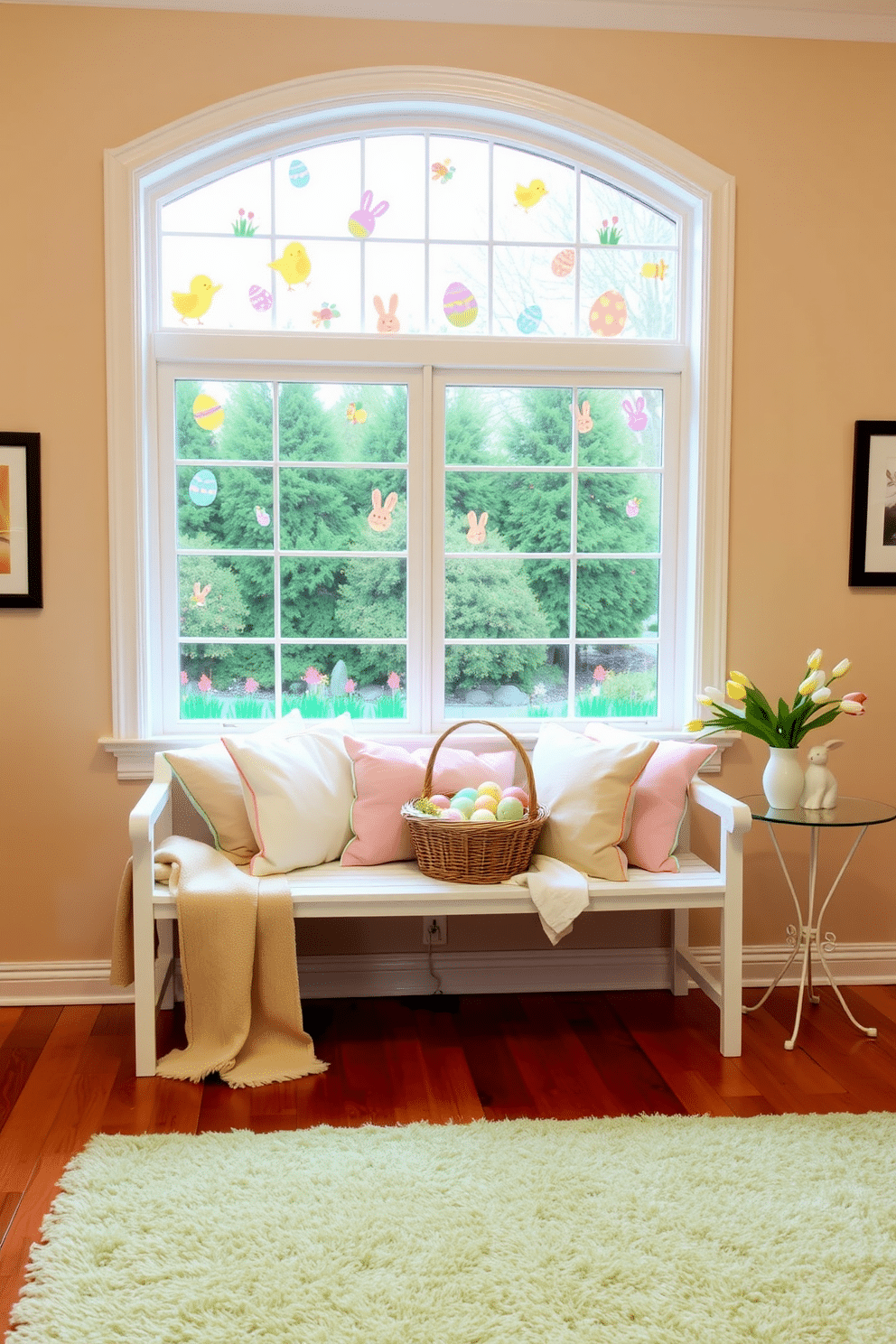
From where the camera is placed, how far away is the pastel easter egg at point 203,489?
3.32 meters

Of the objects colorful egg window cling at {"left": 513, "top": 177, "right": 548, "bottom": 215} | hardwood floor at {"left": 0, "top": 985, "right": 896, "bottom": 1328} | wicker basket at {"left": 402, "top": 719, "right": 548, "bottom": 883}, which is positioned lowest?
hardwood floor at {"left": 0, "top": 985, "right": 896, "bottom": 1328}

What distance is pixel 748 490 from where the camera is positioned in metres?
3.36

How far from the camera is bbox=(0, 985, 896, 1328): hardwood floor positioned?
2488mm

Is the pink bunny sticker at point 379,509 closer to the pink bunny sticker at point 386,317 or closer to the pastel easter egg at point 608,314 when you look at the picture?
the pink bunny sticker at point 386,317

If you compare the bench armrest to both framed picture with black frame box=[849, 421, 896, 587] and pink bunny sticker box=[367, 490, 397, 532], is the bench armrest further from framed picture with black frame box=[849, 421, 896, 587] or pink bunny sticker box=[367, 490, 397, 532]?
pink bunny sticker box=[367, 490, 397, 532]

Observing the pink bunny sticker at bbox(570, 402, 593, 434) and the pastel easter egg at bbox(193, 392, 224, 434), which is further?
the pink bunny sticker at bbox(570, 402, 593, 434)

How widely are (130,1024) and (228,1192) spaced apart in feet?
3.44

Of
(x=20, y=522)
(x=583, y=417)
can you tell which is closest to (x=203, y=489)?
(x=20, y=522)

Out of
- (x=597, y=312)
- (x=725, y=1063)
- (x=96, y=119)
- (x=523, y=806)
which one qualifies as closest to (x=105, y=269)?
(x=96, y=119)

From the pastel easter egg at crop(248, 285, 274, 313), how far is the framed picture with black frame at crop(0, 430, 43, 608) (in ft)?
2.58

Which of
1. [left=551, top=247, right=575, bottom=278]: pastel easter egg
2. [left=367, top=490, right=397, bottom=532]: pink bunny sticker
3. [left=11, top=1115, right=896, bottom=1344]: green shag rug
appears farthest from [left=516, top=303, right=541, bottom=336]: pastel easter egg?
[left=11, top=1115, right=896, bottom=1344]: green shag rug

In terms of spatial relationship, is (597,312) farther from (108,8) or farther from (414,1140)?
(414,1140)

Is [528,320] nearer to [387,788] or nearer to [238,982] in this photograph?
[387,788]

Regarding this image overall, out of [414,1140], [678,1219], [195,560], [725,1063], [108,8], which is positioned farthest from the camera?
[195,560]
